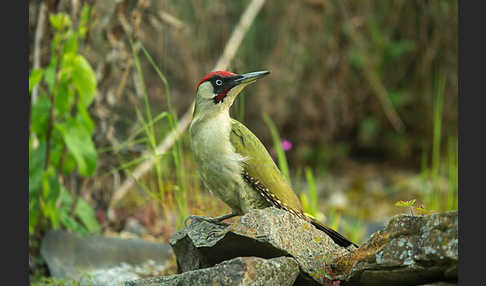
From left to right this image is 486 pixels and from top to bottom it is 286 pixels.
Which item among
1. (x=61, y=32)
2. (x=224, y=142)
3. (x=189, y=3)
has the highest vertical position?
(x=189, y=3)

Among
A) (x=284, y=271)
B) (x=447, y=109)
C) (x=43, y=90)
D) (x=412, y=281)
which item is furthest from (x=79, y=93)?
(x=447, y=109)

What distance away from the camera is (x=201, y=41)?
712 centimetres

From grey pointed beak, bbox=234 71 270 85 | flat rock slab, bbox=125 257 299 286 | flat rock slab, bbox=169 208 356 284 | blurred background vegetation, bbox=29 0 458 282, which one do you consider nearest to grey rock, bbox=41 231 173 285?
blurred background vegetation, bbox=29 0 458 282

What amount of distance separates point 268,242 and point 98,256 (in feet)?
7.30

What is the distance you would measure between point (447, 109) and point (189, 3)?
3842mm

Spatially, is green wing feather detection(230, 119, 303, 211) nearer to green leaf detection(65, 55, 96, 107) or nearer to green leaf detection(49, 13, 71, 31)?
green leaf detection(65, 55, 96, 107)

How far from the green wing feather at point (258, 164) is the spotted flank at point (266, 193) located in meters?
0.01

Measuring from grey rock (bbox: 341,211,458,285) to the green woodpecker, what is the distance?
588 mm

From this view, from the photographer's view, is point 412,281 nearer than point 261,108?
Yes

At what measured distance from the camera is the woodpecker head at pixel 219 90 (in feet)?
10.0

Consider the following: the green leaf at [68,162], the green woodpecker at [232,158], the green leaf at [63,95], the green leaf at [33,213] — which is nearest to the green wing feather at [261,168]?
the green woodpecker at [232,158]

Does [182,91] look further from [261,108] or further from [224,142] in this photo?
[224,142]

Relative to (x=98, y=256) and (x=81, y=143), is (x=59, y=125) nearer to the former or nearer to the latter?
(x=81, y=143)

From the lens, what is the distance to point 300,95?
812 centimetres
